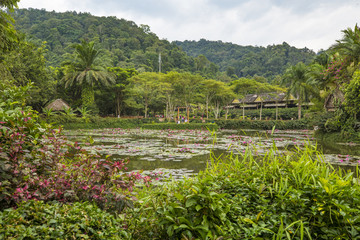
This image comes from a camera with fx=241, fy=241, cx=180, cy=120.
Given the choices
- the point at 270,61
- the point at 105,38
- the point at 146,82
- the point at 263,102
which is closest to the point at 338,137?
the point at 146,82

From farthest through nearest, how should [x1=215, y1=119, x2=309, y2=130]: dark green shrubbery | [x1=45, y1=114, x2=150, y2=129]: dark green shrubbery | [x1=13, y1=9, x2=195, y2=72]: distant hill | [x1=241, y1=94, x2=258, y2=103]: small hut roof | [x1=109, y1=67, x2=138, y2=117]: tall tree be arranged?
[x1=13, y1=9, x2=195, y2=72]: distant hill → [x1=241, y1=94, x2=258, y2=103]: small hut roof → [x1=109, y1=67, x2=138, y2=117]: tall tree → [x1=215, y1=119, x2=309, y2=130]: dark green shrubbery → [x1=45, y1=114, x2=150, y2=129]: dark green shrubbery

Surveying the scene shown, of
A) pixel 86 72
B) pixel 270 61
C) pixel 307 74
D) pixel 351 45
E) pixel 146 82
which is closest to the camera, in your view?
pixel 351 45

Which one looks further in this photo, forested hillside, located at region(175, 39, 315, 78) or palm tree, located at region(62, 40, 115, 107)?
forested hillside, located at region(175, 39, 315, 78)

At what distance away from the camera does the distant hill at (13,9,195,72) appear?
5456cm

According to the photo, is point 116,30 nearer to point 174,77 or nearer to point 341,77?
Result: point 174,77

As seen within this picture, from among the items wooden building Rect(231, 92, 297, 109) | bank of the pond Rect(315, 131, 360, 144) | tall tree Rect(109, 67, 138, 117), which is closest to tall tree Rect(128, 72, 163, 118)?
tall tree Rect(109, 67, 138, 117)

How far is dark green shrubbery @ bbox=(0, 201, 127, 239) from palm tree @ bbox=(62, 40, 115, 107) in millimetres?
26102

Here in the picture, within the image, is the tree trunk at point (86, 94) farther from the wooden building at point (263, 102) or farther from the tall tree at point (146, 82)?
the wooden building at point (263, 102)

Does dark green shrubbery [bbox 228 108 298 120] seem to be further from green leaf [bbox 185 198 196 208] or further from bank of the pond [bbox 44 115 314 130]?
green leaf [bbox 185 198 196 208]

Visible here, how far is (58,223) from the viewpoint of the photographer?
167 centimetres

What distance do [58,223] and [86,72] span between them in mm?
27790

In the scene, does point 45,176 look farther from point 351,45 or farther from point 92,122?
point 92,122

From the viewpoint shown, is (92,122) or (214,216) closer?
(214,216)

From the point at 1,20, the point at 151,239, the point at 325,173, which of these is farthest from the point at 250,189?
the point at 1,20
